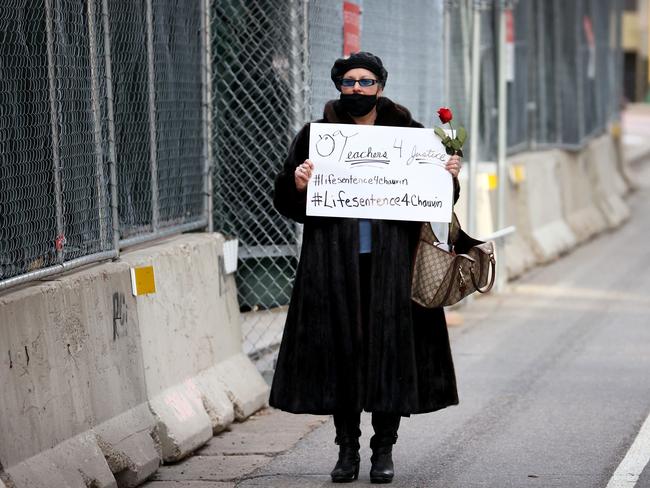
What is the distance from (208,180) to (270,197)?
724 mm

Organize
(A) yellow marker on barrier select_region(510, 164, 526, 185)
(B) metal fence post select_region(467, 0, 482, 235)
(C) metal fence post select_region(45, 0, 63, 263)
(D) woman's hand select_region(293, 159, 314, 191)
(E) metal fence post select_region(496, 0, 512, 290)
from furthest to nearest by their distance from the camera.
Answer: (A) yellow marker on barrier select_region(510, 164, 526, 185), (E) metal fence post select_region(496, 0, 512, 290), (B) metal fence post select_region(467, 0, 482, 235), (D) woman's hand select_region(293, 159, 314, 191), (C) metal fence post select_region(45, 0, 63, 263)

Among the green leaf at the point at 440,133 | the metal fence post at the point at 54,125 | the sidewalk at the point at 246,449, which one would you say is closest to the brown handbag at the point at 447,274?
the green leaf at the point at 440,133

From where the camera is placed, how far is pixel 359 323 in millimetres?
6738

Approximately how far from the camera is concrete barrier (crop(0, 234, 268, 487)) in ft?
20.2

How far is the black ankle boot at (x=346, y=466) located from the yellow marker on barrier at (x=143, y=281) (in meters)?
1.32

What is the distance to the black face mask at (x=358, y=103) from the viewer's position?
6711mm

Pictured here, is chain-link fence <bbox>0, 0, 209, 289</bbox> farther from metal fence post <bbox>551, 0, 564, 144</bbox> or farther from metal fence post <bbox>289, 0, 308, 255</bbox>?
metal fence post <bbox>551, 0, 564, 144</bbox>

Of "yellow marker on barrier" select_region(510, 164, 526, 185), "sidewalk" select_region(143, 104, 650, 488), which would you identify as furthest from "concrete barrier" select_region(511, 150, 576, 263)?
"sidewalk" select_region(143, 104, 650, 488)

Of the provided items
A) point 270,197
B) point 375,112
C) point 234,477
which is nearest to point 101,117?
point 375,112

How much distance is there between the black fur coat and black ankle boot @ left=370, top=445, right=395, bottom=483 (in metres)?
0.29

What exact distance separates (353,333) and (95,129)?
156 cm

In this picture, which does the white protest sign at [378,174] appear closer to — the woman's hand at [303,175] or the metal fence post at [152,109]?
the woman's hand at [303,175]

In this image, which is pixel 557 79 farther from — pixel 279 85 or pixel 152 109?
pixel 152 109

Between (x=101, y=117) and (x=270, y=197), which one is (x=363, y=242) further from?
(x=270, y=197)
